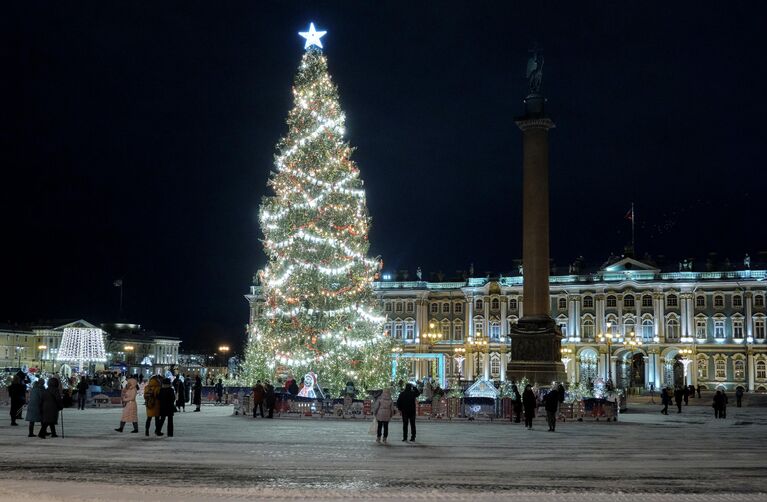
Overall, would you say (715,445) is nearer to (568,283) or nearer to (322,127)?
(322,127)

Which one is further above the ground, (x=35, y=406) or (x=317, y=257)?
(x=317, y=257)

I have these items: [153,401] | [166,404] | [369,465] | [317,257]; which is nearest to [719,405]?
[317,257]

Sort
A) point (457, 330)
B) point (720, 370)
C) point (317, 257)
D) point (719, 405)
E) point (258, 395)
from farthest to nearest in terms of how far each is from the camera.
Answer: point (457, 330) < point (720, 370) < point (719, 405) < point (317, 257) < point (258, 395)

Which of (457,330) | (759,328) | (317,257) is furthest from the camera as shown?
(457,330)

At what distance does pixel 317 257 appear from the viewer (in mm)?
33250

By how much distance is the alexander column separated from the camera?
136ft

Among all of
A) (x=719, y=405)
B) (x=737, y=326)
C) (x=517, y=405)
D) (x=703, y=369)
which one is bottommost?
(x=719, y=405)

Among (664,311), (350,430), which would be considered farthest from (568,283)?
(350,430)

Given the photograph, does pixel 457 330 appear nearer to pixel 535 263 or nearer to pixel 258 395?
pixel 535 263

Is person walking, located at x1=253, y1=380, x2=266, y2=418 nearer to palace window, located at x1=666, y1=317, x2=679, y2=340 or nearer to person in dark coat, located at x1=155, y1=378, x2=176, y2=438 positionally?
person in dark coat, located at x1=155, y1=378, x2=176, y2=438

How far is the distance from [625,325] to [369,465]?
79627mm

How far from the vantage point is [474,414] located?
29688 mm

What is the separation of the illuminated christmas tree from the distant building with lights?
159ft

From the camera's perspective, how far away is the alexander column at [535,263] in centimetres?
4144
